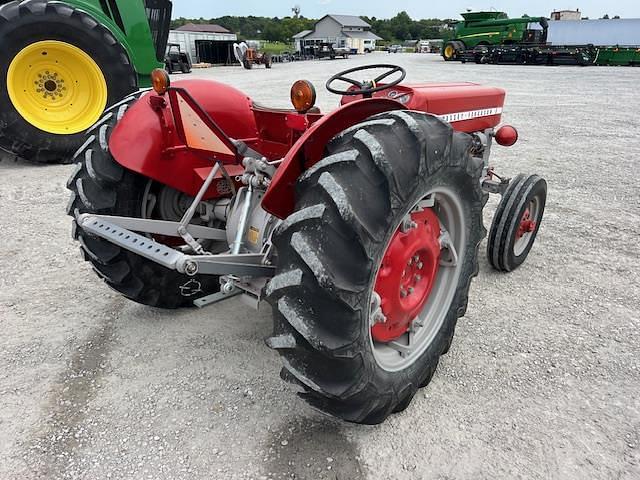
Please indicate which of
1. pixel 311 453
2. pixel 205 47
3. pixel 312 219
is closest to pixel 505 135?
pixel 312 219

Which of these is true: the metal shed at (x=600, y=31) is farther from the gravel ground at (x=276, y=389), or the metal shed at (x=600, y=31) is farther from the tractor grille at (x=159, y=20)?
the gravel ground at (x=276, y=389)

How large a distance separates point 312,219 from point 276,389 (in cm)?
111

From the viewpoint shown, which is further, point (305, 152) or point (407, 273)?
point (407, 273)

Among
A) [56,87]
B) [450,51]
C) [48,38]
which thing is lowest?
[56,87]

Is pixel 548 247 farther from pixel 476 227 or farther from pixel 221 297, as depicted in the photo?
pixel 221 297

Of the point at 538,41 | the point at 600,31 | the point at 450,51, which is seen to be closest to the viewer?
the point at 538,41

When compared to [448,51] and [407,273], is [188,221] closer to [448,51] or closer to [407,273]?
[407,273]

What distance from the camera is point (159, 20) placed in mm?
7492

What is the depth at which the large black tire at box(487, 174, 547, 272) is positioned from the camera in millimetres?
3328

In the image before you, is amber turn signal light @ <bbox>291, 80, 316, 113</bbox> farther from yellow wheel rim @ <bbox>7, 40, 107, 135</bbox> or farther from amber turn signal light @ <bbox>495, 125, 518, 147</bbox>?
yellow wheel rim @ <bbox>7, 40, 107, 135</bbox>

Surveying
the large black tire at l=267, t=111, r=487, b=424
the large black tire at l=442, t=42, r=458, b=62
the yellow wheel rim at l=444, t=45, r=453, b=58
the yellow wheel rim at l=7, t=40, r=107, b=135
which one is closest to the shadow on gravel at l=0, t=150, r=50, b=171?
the yellow wheel rim at l=7, t=40, r=107, b=135

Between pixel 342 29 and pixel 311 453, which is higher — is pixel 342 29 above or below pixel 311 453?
above

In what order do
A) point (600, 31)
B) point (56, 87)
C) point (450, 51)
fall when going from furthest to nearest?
point (600, 31) < point (450, 51) < point (56, 87)

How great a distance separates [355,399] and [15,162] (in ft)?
20.5
